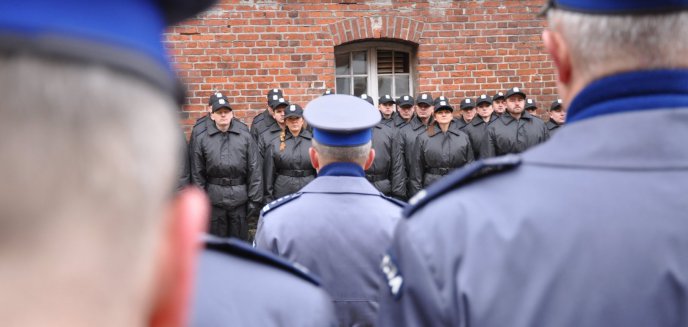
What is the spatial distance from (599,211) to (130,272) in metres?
0.92

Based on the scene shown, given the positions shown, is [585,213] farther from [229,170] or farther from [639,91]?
[229,170]

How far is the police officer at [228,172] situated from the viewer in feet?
25.8

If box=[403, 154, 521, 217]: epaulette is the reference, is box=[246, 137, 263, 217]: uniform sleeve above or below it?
below

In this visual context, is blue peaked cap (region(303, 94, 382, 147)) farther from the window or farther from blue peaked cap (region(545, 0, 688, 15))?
the window

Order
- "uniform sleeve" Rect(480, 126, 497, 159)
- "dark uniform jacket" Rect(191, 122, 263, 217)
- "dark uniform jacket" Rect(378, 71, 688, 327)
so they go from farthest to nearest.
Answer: "uniform sleeve" Rect(480, 126, 497, 159) → "dark uniform jacket" Rect(191, 122, 263, 217) → "dark uniform jacket" Rect(378, 71, 688, 327)

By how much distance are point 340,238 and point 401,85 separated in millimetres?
7409

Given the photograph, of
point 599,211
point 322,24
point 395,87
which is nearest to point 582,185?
point 599,211

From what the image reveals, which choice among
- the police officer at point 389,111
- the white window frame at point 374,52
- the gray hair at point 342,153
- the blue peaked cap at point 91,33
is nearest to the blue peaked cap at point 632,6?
the blue peaked cap at point 91,33

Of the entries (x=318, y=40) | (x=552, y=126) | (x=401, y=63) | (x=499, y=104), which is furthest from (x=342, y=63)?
(x=552, y=126)

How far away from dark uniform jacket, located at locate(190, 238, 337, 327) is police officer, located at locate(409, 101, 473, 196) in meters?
7.17

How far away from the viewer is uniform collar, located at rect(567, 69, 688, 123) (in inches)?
50.6

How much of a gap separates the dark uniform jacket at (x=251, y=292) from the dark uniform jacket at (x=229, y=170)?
655 cm

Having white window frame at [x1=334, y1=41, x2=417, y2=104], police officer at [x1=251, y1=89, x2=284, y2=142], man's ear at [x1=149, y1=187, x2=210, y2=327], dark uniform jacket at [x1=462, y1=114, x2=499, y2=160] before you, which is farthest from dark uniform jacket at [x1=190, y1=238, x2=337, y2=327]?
white window frame at [x1=334, y1=41, x2=417, y2=104]

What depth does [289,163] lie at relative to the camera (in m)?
7.97
